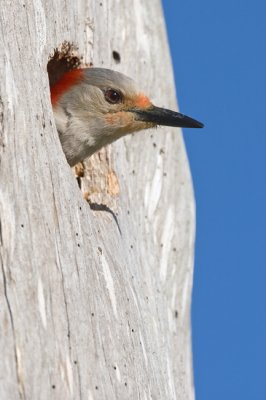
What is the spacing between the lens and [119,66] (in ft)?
23.1

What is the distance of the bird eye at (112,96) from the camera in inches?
260

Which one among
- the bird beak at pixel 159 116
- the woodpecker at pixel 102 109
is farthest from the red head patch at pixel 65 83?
the bird beak at pixel 159 116

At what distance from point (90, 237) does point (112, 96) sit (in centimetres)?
171

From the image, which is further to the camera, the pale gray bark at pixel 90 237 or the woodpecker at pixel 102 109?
the woodpecker at pixel 102 109

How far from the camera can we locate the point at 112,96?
6.63 meters

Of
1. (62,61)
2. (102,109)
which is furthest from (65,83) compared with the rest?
(102,109)

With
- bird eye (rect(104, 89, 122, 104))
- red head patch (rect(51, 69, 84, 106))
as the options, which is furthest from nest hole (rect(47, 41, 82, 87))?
bird eye (rect(104, 89, 122, 104))

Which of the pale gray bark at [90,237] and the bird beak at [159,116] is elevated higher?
the bird beak at [159,116]

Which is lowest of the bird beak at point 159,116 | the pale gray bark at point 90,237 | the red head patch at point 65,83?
the pale gray bark at point 90,237

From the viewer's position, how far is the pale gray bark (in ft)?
14.0

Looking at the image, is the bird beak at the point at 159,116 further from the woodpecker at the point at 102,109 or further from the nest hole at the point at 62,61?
the nest hole at the point at 62,61

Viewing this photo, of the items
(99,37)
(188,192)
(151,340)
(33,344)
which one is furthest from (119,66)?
(33,344)

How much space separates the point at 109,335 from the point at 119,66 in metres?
2.67

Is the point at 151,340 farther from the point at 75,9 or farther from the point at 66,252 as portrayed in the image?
the point at 75,9
